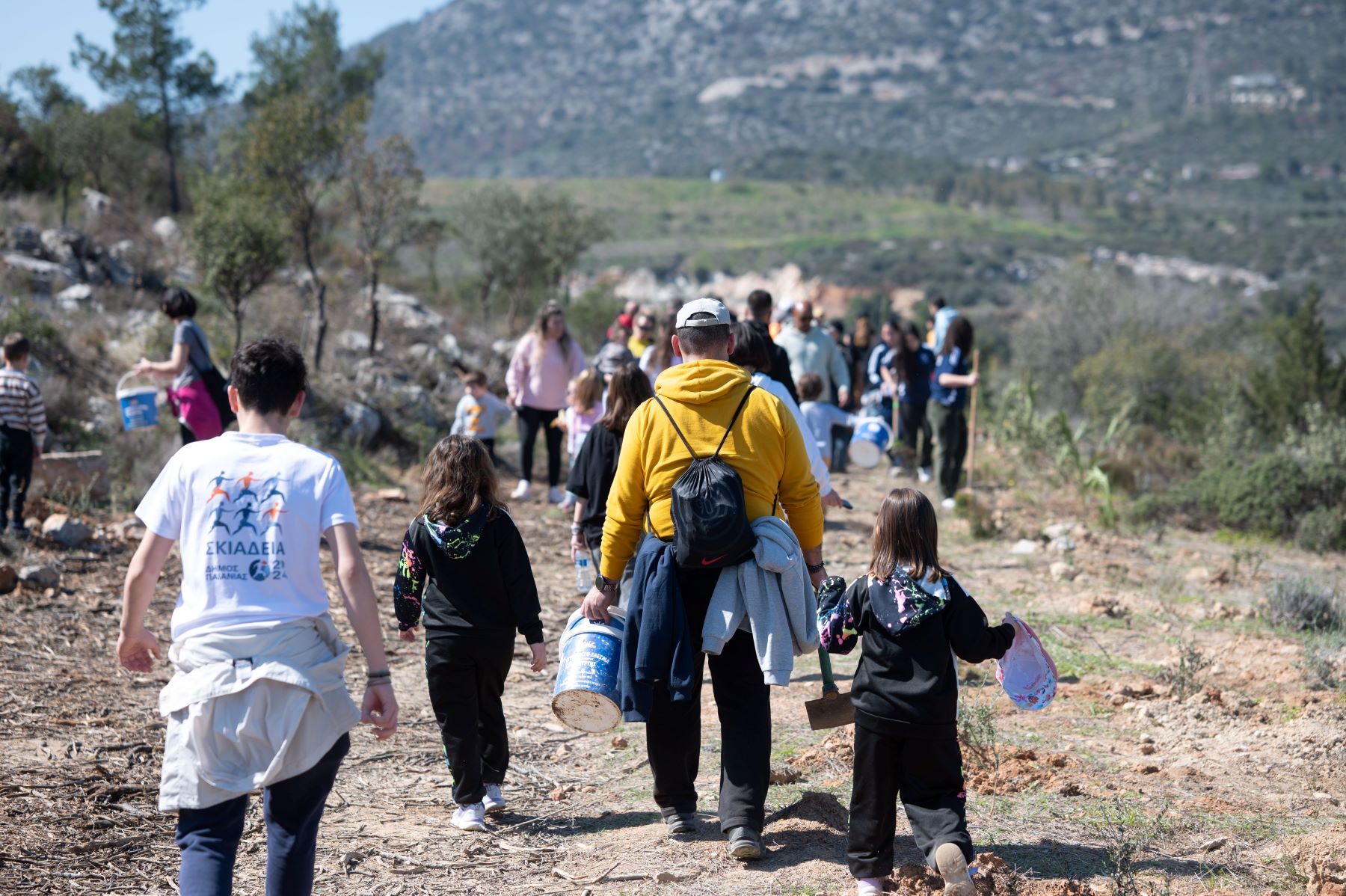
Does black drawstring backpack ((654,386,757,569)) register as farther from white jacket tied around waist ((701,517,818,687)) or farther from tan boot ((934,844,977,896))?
tan boot ((934,844,977,896))

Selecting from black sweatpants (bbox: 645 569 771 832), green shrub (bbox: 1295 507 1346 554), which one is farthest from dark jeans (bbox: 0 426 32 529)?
green shrub (bbox: 1295 507 1346 554)

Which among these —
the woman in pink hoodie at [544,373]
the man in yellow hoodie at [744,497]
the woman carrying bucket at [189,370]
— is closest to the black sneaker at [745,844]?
the man in yellow hoodie at [744,497]

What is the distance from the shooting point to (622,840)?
14.9 ft

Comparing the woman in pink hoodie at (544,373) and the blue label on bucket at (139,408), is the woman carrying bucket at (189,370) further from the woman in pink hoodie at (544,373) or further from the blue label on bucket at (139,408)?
the woman in pink hoodie at (544,373)

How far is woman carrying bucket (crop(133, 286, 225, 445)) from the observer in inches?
313

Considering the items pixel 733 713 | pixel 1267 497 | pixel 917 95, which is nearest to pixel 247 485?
pixel 733 713

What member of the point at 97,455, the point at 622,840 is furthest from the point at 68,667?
the point at 97,455

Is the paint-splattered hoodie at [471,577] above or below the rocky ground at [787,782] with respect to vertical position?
above

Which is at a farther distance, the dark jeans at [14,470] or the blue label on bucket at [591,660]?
the dark jeans at [14,470]

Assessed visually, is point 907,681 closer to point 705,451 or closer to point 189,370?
point 705,451

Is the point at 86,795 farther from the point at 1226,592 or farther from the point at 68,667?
the point at 1226,592

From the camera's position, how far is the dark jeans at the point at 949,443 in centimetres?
1091

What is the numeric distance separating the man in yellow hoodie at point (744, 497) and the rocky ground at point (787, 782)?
339mm

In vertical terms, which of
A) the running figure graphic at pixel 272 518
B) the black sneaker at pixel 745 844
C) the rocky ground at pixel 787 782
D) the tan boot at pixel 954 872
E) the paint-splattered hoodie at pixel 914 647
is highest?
the running figure graphic at pixel 272 518
